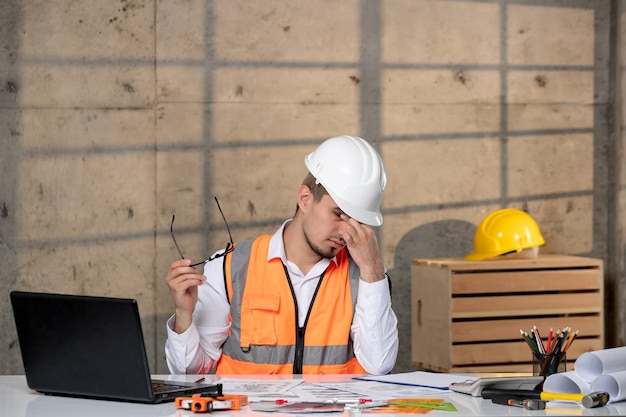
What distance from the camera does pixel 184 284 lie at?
2.91 m

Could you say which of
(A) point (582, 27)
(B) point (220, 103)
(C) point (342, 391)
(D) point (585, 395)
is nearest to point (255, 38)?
(B) point (220, 103)

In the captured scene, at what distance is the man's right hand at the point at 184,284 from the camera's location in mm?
2910

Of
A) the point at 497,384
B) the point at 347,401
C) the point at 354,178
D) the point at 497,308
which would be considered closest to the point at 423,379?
the point at 497,384

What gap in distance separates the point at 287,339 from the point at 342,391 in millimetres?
621

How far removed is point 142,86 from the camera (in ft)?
17.5

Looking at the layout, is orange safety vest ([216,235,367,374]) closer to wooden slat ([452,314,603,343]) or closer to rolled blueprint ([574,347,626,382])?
rolled blueprint ([574,347,626,382])

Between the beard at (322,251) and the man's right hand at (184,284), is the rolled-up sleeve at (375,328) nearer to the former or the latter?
the beard at (322,251)

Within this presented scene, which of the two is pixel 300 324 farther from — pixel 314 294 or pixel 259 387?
pixel 259 387

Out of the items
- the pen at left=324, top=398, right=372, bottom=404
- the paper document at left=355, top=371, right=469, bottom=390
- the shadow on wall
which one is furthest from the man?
the shadow on wall

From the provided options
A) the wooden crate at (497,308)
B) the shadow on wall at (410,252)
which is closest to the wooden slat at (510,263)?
the wooden crate at (497,308)

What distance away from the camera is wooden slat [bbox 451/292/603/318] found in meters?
5.05

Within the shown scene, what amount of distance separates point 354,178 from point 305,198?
0.21m

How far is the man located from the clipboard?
2.08 ft

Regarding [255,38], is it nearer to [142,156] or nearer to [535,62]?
[142,156]
